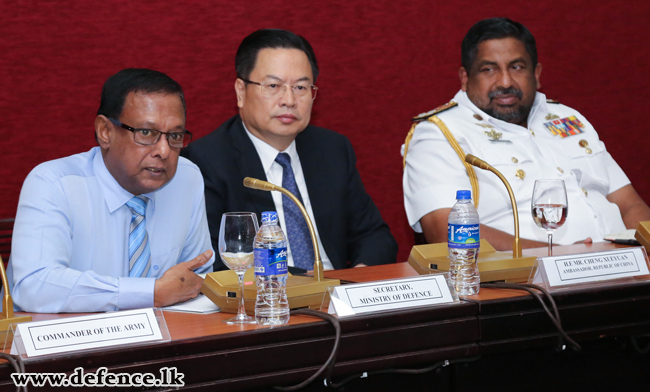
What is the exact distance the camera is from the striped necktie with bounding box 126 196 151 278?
68.4 inches

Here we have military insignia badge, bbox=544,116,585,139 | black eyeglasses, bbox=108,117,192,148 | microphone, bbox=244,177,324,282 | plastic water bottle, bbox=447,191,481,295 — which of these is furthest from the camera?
military insignia badge, bbox=544,116,585,139

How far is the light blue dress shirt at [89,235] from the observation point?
4.81 feet

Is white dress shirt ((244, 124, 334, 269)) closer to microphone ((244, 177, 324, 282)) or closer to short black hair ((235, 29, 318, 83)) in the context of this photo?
short black hair ((235, 29, 318, 83))

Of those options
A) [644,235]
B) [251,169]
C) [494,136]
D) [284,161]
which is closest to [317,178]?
[284,161]

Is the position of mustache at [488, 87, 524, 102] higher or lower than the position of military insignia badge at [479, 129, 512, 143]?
higher

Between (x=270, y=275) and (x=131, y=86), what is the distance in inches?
27.7

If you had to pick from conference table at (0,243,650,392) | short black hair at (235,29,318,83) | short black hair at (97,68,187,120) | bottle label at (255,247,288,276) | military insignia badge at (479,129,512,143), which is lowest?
conference table at (0,243,650,392)

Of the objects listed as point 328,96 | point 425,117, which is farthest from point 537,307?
point 328,96

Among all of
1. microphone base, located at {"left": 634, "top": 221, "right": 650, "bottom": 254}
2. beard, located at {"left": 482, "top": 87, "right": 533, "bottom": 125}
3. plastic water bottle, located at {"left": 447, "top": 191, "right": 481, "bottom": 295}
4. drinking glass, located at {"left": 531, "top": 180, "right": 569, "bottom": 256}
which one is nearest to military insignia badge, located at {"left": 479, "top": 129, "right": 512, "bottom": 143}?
beard, located at {"left": 482, "top": 87, "right": 533, "bottom": 125}

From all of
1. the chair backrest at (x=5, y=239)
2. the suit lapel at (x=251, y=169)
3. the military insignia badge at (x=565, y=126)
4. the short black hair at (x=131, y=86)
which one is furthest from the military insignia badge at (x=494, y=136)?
the chair backrest at (x=5, y=239)

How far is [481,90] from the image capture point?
105 inches

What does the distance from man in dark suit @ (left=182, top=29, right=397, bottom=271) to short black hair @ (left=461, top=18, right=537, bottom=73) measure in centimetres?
71

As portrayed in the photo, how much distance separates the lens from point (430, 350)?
135cm

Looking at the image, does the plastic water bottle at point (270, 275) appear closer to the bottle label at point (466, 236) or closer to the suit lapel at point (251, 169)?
the bottle label at point (466, 236)
